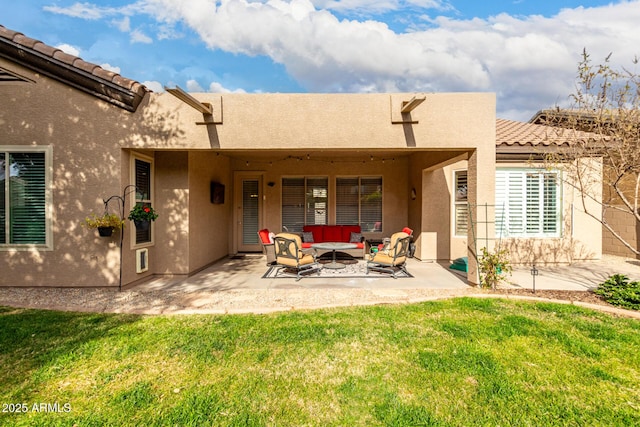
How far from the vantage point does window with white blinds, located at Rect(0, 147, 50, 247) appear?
6270 mm

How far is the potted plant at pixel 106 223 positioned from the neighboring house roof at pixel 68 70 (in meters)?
2.17

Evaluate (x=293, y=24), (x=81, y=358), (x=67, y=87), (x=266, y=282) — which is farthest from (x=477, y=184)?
(x=293, y=24)

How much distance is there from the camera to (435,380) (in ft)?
9.67

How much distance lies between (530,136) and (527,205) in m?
2.07

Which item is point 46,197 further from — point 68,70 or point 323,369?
point 323,369

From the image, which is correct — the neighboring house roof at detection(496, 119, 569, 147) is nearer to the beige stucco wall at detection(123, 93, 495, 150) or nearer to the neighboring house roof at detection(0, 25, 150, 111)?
the beige stucco wall at detection(123, 93, 495, 150)

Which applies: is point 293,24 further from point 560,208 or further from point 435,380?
point 435,380

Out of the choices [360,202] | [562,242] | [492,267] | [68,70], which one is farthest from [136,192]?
[562,242]

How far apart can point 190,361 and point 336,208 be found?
841cm

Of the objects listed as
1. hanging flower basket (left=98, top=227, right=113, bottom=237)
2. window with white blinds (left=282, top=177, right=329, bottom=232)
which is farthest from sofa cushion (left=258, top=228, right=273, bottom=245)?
hanging flower basket (left=98, top=227, right=113, bottom=237)

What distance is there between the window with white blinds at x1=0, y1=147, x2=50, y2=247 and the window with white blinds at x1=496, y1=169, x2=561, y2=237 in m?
10.8

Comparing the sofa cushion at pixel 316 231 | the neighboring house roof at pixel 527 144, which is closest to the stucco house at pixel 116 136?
the neighboring house roof at pixel 527 144

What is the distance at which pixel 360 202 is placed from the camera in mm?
11258

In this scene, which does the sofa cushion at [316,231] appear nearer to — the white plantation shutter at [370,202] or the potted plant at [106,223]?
the white plantation shutter at [370,202]
